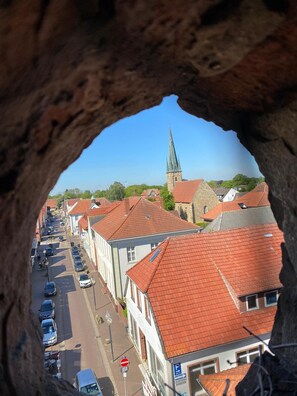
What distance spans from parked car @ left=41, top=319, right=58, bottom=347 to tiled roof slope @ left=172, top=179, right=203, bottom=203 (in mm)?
31522

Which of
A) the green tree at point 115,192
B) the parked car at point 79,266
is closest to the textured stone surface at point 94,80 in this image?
the parked car at point 79,266

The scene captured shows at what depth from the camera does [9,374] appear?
2.07m

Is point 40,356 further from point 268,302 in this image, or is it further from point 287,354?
point 268,302

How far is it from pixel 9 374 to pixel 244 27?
2.47m

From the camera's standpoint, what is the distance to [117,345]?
15266 mm

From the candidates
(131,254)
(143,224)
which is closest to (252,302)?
(131,254)

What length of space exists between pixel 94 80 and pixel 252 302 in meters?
10.9

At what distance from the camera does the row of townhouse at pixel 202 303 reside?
10.1m

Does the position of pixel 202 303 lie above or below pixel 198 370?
above

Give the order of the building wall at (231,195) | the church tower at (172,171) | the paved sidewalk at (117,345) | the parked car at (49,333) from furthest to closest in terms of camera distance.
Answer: the church tower at (172,171) → the building wall at (231,195) → the parked car at (49,333) → the paved sidewalk at (117,345)

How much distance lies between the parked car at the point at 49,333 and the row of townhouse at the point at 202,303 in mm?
4715

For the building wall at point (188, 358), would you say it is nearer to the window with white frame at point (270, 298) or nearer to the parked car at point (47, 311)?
the window with white frame at point (270, 298)

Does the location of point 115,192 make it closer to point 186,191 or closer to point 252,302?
point 186,191

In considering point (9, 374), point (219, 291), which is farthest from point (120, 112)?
point (219, 291)
